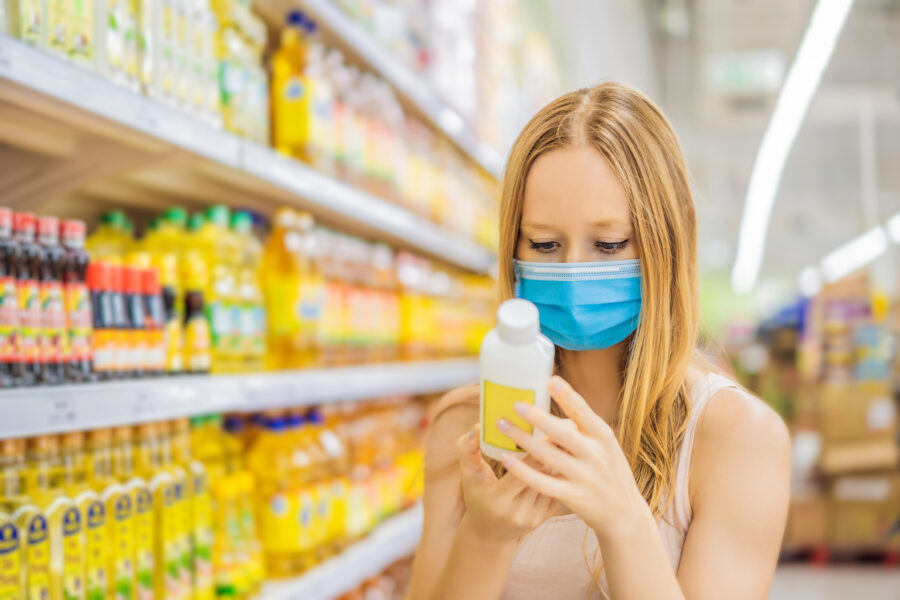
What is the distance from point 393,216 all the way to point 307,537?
1139 mm

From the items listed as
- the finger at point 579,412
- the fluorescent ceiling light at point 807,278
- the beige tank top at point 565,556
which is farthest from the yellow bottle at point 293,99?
the fluorescent ceiling light at point 807,278

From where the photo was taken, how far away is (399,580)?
3.43 meters

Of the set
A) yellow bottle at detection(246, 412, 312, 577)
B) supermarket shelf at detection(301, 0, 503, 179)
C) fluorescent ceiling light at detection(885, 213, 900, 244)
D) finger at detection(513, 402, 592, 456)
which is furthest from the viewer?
fluorescent ceiling light at detection(885, 213, 900, 244)

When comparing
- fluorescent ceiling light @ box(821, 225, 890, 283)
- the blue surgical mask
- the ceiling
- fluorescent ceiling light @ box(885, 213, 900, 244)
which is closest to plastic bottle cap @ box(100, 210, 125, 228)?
the blue surgical mask

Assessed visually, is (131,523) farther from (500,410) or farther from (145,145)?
(500,410)

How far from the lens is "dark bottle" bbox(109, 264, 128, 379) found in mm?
1514

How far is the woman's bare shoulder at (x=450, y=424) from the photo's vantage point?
1360 mm

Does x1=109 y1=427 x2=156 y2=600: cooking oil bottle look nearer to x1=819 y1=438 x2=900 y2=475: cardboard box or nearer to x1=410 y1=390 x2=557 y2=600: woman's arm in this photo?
x1=410 y1=390 x2=557 y2=600: woman's arm

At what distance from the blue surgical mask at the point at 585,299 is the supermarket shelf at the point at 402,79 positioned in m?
1.48

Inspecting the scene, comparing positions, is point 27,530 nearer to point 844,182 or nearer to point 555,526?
point 555,526

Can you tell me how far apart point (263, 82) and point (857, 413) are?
548cm

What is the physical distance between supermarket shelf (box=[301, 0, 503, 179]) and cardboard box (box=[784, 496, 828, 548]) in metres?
3.82

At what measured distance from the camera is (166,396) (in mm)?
1520

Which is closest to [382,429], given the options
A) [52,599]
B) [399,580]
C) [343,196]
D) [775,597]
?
[399,580]
